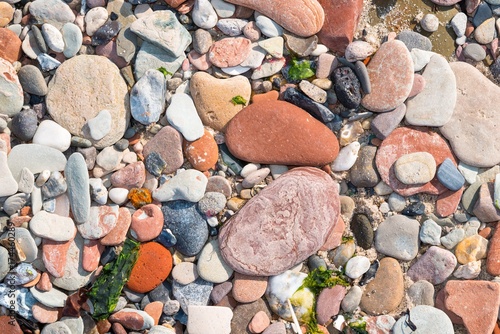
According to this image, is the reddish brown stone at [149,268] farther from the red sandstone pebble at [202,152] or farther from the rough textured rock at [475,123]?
the rough textured rock at [475,123]

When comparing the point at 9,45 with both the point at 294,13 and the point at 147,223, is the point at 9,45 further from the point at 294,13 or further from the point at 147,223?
the point at 294,13

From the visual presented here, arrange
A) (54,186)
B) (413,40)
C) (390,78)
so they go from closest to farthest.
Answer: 1. (54,186)
2. (390,78)
3. (413,40)

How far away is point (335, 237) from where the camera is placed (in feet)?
9.27

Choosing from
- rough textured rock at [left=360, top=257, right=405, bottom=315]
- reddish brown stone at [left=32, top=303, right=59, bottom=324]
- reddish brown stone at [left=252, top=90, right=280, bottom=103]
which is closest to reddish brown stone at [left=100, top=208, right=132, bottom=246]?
reddish brown stone at [left=32, top=303, right=59, bottom=324]

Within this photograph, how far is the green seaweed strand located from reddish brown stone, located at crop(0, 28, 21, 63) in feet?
3.90

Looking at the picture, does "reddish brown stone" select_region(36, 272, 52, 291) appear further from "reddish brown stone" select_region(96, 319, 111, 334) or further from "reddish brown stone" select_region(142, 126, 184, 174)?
"reddish brown stone" select_region(142, 126, 184, 174)

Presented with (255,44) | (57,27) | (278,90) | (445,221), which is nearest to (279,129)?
(278,90)

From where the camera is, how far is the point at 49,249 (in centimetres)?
271

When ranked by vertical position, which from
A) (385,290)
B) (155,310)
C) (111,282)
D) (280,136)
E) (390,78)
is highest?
(390,78)

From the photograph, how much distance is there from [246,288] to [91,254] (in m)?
0.85

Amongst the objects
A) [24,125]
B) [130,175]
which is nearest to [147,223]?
[130,175]

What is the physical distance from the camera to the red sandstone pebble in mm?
2779

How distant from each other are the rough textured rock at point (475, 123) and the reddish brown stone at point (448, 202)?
0.63ft

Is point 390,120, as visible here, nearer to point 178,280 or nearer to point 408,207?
point 408,207
